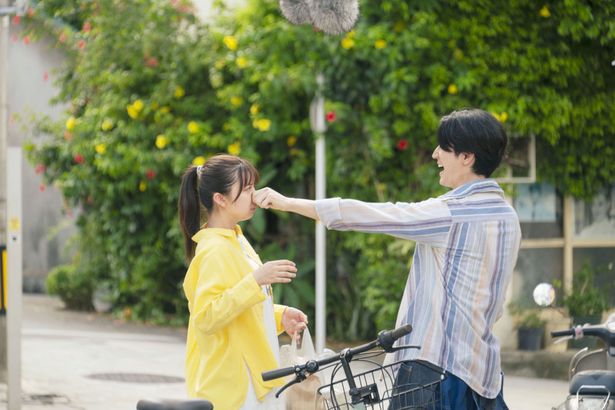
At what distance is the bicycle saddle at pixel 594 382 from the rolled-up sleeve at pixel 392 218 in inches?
66.5

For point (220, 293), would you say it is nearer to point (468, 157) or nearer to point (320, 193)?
point (468, 157)

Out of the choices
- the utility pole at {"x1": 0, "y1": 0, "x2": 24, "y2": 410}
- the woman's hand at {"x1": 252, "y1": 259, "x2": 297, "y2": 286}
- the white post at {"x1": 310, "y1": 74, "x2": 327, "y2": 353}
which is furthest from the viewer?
the white post at {"x1": 310, "y1": 74, "x2": 327, "y2": 353}

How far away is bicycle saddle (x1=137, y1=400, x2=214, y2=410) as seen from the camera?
Result: 3.48 meters

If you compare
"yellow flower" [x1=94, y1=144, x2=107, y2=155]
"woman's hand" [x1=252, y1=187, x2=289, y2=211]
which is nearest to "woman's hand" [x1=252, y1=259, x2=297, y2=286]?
"woman's hand" [x1=252, y1=187, x2=289, y2=211]

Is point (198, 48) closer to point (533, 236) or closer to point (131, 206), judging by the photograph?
point (131, 206)

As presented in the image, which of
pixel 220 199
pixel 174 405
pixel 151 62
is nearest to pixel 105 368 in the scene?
pixel 151 62

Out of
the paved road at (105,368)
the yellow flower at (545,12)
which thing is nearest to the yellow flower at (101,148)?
the paved road at (105,368)

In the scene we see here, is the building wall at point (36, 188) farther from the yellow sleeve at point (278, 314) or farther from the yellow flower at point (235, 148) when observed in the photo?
the yellow sleeve at point (278, 314)

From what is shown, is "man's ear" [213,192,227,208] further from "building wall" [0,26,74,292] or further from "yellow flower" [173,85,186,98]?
"building wall" [0,26,74,292]

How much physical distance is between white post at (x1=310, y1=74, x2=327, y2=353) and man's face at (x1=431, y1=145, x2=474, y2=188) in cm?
728

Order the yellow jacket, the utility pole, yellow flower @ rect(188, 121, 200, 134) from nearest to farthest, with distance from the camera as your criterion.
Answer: the yellow jacket
the utility pole
yellow flower @ rect(188, 121, 200, 134)

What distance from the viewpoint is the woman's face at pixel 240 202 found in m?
4.04

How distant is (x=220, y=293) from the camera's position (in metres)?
3.85

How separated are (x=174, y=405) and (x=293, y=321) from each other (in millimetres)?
824
